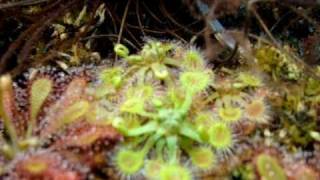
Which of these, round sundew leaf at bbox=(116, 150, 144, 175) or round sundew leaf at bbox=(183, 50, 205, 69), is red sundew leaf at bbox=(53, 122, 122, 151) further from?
round sundew leaf at bbox=(183, 50, 205, 69)

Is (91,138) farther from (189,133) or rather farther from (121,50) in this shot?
(121,50)

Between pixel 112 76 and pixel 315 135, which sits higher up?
pixel 112 76

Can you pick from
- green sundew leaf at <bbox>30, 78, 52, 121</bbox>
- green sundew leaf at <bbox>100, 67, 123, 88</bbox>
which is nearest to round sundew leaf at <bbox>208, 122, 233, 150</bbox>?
green sundew leaf at <bbox>100, 67, 123, 88</bbox>

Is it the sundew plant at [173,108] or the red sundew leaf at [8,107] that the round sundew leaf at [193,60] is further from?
the red sundew leaf at [8,107]

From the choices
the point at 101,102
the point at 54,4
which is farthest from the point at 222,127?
the point at 54,4

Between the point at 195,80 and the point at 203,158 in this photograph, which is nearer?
the point at 203,158

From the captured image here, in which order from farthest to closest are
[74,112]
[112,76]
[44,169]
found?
[112,76] < [74,112] < [44,169]

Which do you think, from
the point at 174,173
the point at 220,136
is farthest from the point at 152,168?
the point at 220,136
